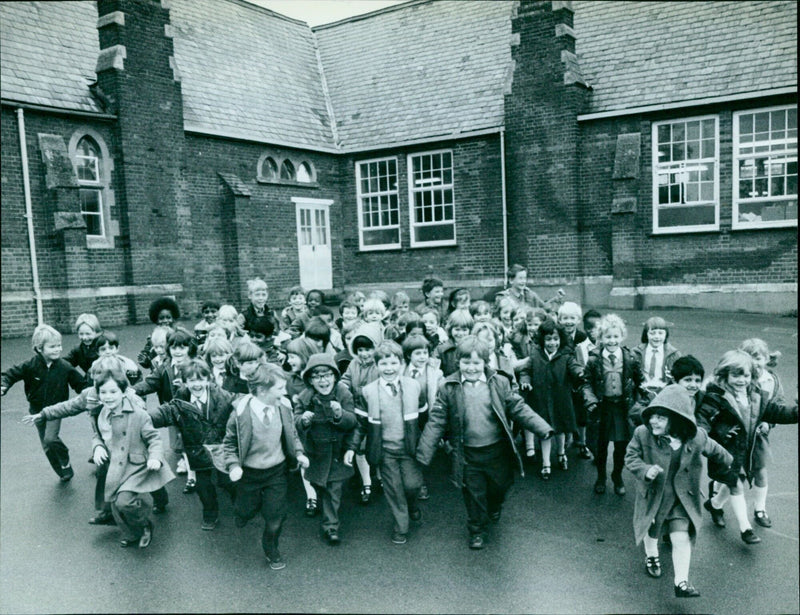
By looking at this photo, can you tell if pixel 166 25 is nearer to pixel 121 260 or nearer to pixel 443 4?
pixel 121 260

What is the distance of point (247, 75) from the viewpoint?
1931 cm

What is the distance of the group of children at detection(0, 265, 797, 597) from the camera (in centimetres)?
448

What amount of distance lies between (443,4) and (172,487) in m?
17.9

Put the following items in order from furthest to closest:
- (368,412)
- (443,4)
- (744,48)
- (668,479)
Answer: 1. (443,4)
2. (744,48)
3. (368,412)
4. (668,479)

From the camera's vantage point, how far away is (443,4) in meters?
20.3

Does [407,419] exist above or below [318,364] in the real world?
below

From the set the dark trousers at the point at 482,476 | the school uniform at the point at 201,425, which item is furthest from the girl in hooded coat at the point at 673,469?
the school uniform at the point at 201,425

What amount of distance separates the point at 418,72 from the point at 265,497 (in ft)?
56.6

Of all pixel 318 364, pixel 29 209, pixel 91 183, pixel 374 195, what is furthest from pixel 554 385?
pixel 374 195

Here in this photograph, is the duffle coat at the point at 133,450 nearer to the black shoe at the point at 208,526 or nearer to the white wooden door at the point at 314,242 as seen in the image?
the black shoe at the point at 208,526

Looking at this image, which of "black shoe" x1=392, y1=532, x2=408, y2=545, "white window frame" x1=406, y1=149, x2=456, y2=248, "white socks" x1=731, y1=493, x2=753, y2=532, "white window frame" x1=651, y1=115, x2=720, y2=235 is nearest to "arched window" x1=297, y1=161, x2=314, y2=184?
"white window frame" x1=406, y1=149, x2=456, y2=248

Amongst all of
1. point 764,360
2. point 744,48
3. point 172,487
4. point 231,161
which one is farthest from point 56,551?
point 744,48

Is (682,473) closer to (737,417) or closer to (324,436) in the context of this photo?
(737,417)

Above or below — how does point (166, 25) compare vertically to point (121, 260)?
above
